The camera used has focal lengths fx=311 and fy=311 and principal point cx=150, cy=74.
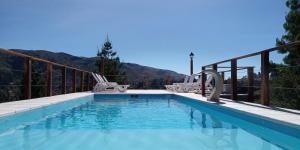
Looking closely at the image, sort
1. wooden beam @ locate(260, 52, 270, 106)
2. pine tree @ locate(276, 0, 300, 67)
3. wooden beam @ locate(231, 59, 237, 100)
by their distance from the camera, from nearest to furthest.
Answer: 1. wooden beam @ locate(260, 52, 270, 106)
2. wooden beam @ locate(231, 59, 237, 100)
3. pine tree @ locate(276, 0, 300, 67)

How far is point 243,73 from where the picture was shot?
7.71 metres

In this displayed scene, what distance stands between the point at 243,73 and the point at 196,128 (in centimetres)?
374

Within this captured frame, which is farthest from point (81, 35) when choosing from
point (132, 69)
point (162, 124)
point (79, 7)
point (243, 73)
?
point (132, 69)

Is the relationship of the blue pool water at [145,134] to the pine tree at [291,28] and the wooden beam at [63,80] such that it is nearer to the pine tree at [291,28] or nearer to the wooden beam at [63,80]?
the wooden beam at [63,80]

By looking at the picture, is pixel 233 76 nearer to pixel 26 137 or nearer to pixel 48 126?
pixel 48 126

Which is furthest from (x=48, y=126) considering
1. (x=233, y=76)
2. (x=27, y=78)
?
(x=233, y=76)

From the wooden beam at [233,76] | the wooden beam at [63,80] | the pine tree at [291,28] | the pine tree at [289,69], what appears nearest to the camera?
the wooden beam at [233,76]

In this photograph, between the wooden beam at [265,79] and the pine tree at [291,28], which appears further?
the pine tree at [291,28]

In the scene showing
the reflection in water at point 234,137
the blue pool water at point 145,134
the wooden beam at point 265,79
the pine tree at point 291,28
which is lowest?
the reflection in water at point 234,137

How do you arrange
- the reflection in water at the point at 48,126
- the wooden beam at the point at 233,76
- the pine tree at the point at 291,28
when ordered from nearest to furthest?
1. the reflection in water at the point at 48,126
2. the wooden beam at the point at 233,76
3. the pine tree at the point at 291,28

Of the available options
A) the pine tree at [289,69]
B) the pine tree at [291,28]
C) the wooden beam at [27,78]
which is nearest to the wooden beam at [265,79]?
the pine tree at [289,69]

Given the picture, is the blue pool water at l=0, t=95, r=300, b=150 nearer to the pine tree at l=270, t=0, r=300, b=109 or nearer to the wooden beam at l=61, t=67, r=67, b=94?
the pine tree at l=270, t=0, r=300, b=109

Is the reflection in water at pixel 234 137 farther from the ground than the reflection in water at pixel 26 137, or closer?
closer

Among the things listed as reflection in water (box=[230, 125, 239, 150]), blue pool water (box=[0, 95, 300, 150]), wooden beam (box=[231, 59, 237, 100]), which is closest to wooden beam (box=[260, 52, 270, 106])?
blue pool water (box=[0, 95, 300, 150])
